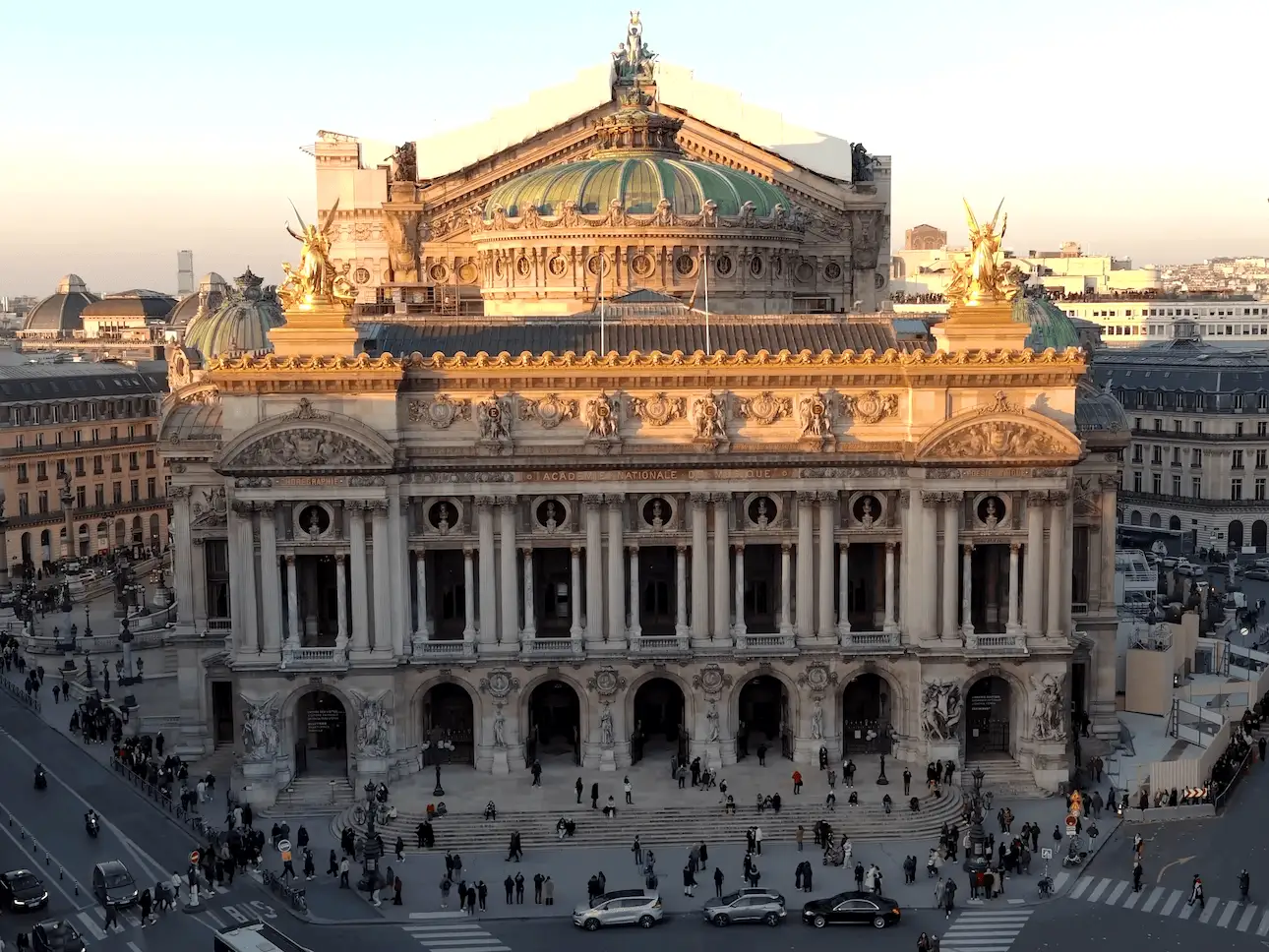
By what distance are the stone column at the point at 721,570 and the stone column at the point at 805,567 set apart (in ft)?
9.71

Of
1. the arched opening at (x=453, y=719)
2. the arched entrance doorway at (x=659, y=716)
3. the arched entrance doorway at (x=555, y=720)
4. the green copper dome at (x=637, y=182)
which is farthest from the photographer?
the green copper dome at (x=637, y=182)

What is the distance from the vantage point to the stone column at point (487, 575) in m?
79.5

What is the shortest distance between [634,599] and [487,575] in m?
7.44

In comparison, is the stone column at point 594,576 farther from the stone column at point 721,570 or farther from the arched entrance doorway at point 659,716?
the stone column at point 721,570

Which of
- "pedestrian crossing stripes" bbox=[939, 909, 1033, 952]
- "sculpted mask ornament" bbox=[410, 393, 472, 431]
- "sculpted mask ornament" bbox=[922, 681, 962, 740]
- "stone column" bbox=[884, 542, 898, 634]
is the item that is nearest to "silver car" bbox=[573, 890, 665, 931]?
"pedestrian crossing stripes" bbox=[939, 909, 1033, 952]

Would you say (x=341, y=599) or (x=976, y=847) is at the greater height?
(x=341, y=599)

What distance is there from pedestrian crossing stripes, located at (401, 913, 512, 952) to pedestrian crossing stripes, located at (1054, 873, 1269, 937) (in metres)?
24.1

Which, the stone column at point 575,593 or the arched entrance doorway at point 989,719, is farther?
the arched entrance doorway at point 989,719

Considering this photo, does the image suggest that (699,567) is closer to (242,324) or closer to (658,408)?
(658,408)

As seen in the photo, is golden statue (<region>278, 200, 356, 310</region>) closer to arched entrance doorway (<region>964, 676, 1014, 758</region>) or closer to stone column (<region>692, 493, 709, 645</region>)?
stone column (<region>692, 493, 709, 645</region>)

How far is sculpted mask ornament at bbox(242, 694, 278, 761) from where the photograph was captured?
7850 centimetres

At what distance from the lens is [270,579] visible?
258 feet

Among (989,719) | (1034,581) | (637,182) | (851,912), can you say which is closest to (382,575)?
(851,912)

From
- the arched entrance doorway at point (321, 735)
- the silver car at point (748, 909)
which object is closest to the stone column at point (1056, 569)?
the silver car at point (748, 909)
